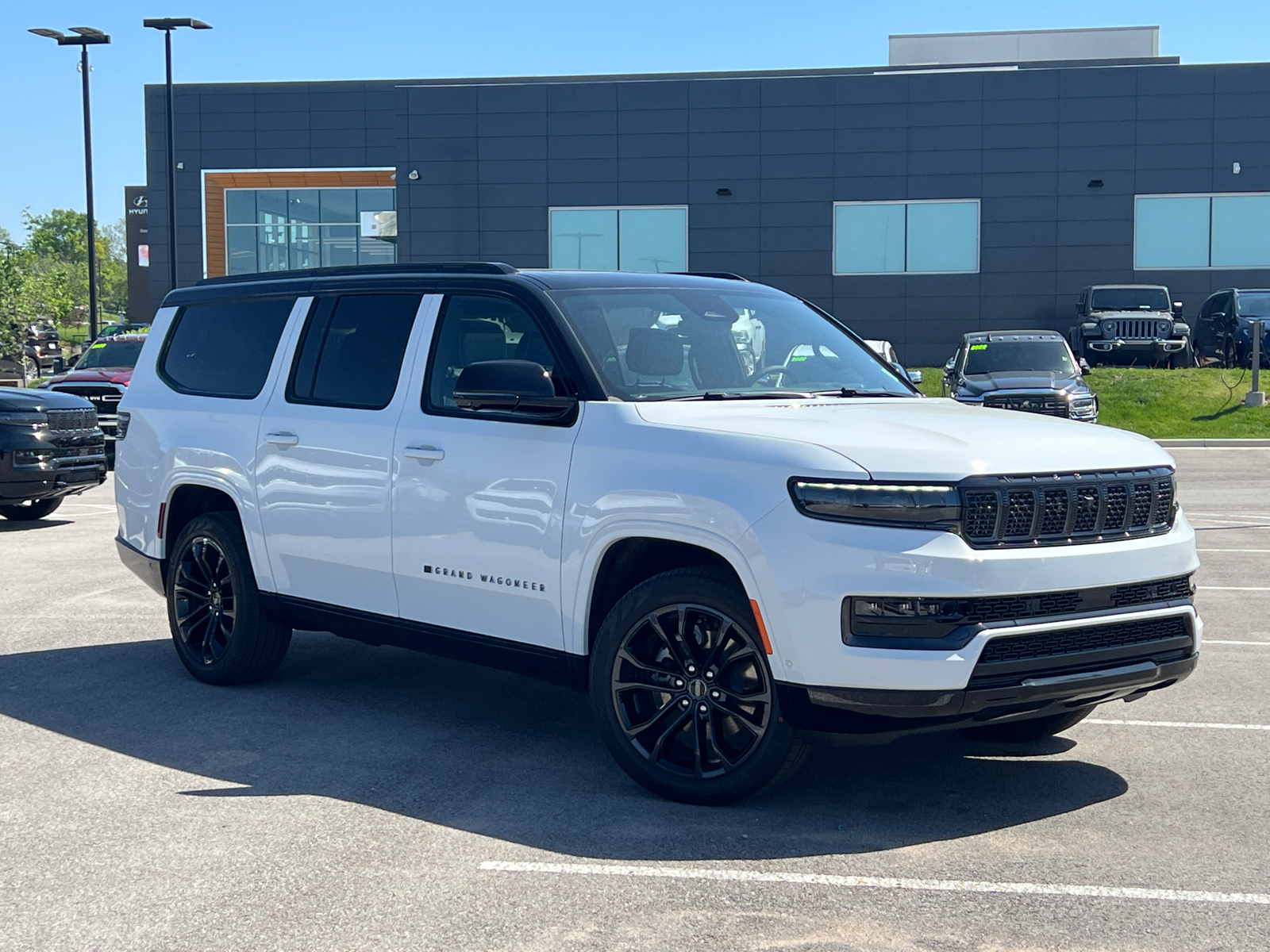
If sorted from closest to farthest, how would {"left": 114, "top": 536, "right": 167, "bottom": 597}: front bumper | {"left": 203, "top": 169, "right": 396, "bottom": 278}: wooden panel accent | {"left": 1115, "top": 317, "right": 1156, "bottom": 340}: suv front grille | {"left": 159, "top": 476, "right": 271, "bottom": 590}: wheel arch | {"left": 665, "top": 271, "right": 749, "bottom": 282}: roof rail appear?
{"left": 665, "top": 271, "right": 749, "bottom": 282}: roof rail
{"left": 159, "top": 476, "right": 271, "bottom": 590}: wheel arch
{"left": 114, "top": 536, "right": 167, "bottom": 597}: front bumper
{"left": 1115, "top": 317, "right": 1156, "bottom": 340}: suv front grille
{"left": 203, "top": 169, "right": 396, "bottom": 278}: wooden panel accent

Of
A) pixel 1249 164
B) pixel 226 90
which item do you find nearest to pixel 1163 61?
pixel 1249 164

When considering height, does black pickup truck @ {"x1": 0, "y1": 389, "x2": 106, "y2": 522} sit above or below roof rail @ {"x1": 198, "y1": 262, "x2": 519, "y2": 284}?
below

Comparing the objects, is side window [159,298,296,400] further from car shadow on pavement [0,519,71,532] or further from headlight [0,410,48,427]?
car shadow on pavement [0,519,71,532]

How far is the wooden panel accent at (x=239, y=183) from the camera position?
56.4 m

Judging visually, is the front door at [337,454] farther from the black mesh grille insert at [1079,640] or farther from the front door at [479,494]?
the black mesh grille insert at [1079,640]

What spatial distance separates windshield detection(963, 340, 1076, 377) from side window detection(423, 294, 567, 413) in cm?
1782

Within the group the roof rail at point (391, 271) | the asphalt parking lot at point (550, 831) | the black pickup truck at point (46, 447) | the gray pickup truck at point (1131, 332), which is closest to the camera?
the asphalt parking lot at point (550, 831)

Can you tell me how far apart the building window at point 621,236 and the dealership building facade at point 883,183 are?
0.21 ft

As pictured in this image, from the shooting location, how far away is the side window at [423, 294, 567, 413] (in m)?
6.08

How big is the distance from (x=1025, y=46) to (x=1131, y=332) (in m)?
30.2

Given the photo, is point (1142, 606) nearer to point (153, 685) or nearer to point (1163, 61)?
point (153, 685)

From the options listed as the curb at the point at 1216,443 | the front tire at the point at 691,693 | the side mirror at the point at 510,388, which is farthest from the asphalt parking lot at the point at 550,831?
the curb at the point at 1216,443

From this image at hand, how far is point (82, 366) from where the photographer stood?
22.3 meters

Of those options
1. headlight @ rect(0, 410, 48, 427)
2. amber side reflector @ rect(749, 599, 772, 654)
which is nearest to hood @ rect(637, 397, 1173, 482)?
amber side reflector @ rect(749, 599, 772, 654)
